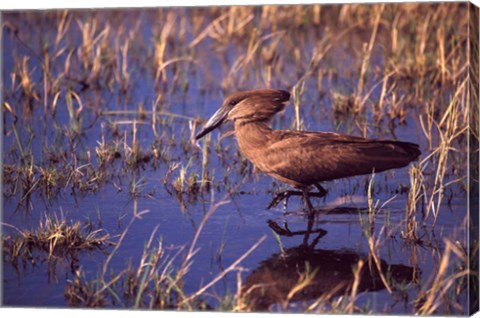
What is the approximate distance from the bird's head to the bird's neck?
38mm

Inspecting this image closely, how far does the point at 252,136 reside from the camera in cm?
773

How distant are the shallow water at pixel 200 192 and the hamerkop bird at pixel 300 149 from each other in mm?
328

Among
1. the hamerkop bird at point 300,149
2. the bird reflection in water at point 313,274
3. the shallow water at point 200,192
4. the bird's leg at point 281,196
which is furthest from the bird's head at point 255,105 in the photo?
the bird reflection in water at point 313,274

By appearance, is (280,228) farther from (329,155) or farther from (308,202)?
(329,155)

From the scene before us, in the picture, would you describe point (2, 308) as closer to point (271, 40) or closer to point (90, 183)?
point (90, 183)

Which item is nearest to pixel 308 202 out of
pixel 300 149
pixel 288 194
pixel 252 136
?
pixel 288 194

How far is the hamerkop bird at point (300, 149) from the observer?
24.1 ft

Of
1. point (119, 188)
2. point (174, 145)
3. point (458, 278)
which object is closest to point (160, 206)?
point (119, 188)

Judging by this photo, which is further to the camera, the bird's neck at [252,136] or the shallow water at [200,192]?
the bird's neck at [252,136]

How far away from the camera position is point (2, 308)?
673cm

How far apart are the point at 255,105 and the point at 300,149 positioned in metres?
0.48

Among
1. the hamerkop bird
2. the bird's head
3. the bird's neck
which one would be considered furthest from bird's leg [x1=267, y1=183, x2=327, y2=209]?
the bird's head

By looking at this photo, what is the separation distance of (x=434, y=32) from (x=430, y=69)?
1.38 ft

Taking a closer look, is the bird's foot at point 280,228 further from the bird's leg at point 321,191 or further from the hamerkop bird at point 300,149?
the bird's leg at point 321,191
